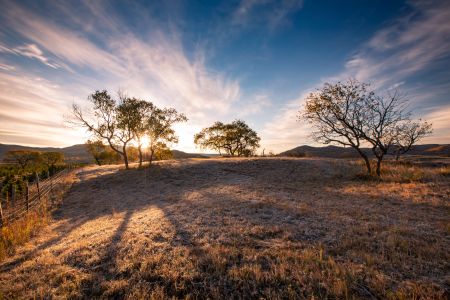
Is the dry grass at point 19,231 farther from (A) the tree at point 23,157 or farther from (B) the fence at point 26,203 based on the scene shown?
(A) the tree at point 23,157

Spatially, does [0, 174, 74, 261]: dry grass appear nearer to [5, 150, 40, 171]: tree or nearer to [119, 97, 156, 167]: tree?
[119, 97, 156, 167]: tree

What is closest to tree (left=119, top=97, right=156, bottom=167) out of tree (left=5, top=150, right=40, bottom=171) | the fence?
the fence

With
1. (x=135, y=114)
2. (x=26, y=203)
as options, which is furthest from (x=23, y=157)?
(x=26, y=203)

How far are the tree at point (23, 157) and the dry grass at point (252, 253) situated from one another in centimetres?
7955

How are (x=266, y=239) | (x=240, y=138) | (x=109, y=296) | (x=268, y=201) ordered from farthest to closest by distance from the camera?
(x=240, y=138), (x=268, y=201), (x=266, y=239), (x=109, y=296)

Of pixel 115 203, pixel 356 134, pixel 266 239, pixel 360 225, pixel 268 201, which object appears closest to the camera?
pixel 266 239

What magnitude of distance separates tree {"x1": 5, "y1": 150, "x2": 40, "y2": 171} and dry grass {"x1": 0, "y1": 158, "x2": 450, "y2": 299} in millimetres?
79551

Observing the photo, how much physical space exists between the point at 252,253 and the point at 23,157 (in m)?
93.3

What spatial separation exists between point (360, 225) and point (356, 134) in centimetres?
1690

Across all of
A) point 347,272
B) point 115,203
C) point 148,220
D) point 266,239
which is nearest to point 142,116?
point 115,203

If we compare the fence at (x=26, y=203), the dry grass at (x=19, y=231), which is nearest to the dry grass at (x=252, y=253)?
the dry grass at (x=19, y=231)

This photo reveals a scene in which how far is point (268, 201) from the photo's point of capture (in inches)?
499

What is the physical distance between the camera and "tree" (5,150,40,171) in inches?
2803

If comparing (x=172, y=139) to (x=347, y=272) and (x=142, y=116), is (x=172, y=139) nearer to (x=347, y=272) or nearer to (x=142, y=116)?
(x=142, y=116)
